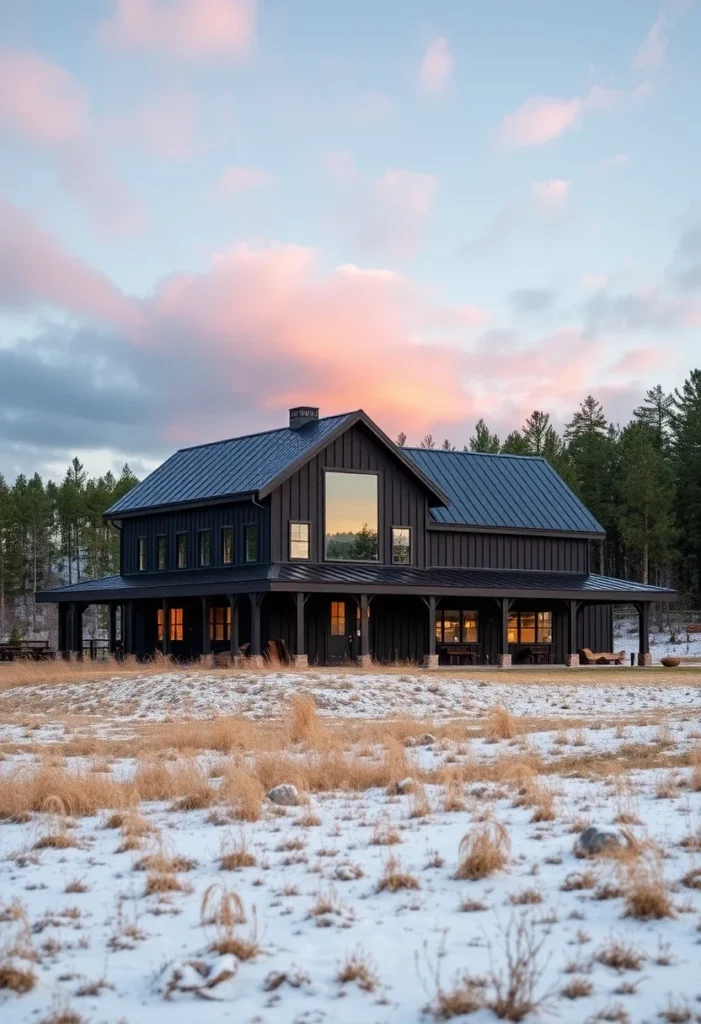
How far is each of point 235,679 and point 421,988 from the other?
2354cm

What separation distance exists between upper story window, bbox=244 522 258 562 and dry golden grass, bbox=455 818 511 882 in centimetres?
3201

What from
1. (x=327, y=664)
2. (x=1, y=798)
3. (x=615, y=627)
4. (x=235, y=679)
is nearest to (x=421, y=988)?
(x=1, y=798)

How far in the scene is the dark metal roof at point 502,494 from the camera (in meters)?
47.8

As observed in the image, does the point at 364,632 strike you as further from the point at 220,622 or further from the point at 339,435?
the point at 339,435

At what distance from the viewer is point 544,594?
143ft

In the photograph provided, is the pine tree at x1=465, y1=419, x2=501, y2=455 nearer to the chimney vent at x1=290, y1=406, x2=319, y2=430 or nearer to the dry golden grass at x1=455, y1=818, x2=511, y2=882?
the chimney vent at x1=290, y1=406, x2=319, y2=430

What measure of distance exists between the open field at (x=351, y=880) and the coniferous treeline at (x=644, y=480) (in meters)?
59.3

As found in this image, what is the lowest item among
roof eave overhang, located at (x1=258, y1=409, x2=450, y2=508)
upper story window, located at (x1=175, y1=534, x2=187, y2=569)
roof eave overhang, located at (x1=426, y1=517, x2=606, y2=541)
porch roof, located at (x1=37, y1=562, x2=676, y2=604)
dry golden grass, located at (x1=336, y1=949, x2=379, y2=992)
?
dry golden grass, located at (x1=336, y1=949, x2=379, y2=992)

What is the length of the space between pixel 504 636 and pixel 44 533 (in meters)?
73.1

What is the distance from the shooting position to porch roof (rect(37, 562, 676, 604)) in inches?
1518

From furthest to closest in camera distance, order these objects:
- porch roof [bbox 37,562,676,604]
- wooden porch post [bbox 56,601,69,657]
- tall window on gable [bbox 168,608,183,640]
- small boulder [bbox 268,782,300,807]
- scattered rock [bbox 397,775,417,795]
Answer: wooden porch post [bbox 56,601,69,657] → tall window on gable [bbox 168,608,183,640] → porch roof [bbox 37,562,676,604] → scattered rock [bbox 397,775,417,795] → small boulder [bbox 268,782,300,807]

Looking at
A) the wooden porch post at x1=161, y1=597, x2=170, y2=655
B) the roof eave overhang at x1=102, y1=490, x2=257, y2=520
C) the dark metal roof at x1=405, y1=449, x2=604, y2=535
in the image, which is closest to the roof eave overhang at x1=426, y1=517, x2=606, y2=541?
the dark metal roof at x1=405, y1=449, x2=604, y2=535

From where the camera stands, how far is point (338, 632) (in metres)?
42.4

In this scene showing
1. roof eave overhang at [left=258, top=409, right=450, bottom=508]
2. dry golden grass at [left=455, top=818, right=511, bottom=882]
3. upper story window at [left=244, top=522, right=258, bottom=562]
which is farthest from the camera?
upper story window at [left=244, top=522, right=258, bottom=562]
